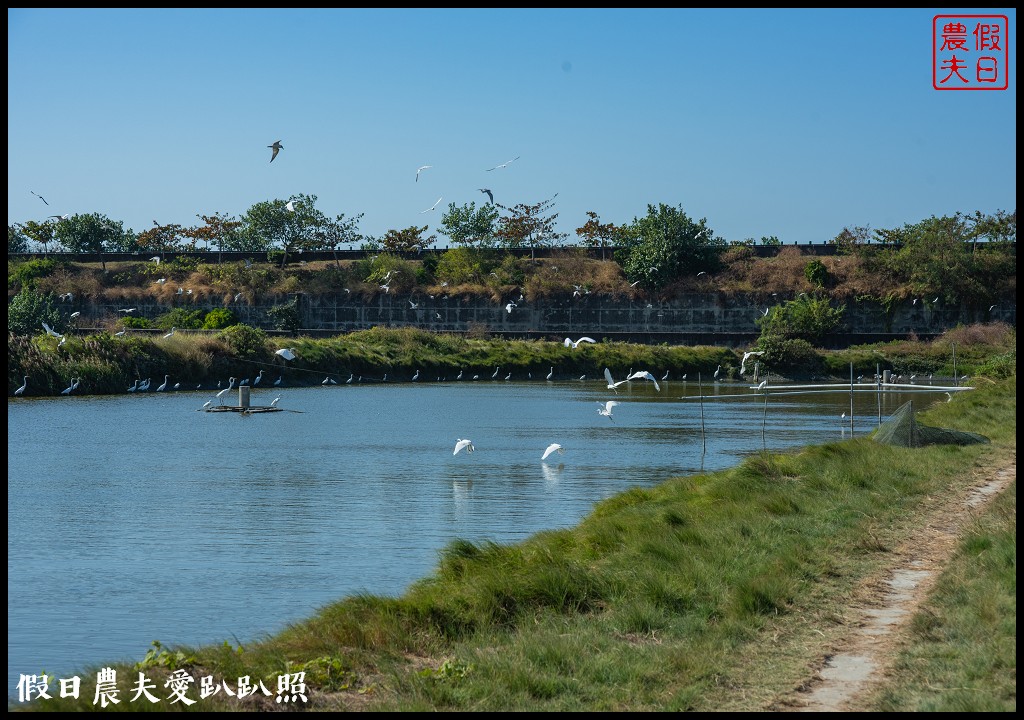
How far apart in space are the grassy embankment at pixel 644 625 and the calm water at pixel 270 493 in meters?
1.42

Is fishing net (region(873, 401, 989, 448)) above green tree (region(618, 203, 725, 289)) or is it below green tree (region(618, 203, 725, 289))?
below

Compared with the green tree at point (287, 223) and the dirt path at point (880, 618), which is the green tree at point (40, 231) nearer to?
the green tree at point (287, 223)

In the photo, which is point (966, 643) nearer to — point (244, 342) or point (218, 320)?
point (244, 342)

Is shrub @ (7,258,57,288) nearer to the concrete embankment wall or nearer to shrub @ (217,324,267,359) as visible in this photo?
the concrete embankment wall

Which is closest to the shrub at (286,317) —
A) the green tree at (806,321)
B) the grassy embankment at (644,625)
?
the green tree at (806,321)

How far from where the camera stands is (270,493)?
20.7 meters

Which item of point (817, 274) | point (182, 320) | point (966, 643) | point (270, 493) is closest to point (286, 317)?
point (182, 320)

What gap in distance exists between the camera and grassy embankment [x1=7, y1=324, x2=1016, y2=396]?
1841 inches

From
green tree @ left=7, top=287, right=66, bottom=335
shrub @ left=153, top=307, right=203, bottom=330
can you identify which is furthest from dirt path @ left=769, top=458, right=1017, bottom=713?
shrub @ left=153, top=307, right=203, bottom=330

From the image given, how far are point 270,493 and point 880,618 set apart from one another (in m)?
13.5

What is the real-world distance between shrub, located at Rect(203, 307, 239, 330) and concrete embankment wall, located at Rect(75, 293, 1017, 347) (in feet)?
11.9

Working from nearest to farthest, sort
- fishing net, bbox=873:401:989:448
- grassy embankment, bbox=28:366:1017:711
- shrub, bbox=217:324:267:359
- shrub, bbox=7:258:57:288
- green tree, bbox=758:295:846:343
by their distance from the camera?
1. grassy embankment, bbox=28:366:1017:711
2. fishing net, bbox=873:401:989:448
3. shrub, bbox=217:324:267:359
4. green tree, bbox=758:295:846:343
5. shrub, bbox=7:258:57:288

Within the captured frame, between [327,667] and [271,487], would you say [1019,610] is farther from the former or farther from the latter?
[271,487]

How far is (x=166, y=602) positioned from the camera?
12.1 metres
